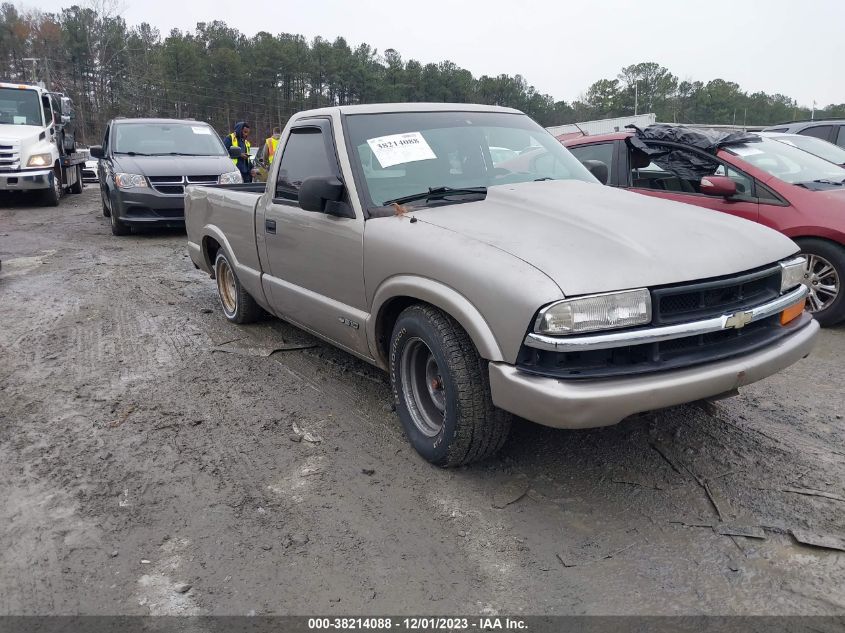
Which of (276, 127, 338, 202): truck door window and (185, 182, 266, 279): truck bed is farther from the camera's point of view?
(185, 182, 266, 279): truck bed

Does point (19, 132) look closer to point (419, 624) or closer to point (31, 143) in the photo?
point (31, 143)

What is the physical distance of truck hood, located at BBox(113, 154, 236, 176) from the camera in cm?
1023

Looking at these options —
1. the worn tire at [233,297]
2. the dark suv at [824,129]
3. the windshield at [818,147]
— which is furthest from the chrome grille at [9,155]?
the dark suv at [824,129]

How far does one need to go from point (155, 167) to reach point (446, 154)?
25.5 ft

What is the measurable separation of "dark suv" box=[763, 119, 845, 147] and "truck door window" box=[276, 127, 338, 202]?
920 cm

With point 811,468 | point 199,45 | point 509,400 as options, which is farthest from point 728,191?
point 199,45

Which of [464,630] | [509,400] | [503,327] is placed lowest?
[464,630]

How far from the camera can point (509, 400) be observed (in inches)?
109

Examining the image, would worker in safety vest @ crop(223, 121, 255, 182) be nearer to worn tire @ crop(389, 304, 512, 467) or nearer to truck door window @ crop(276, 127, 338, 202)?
truck door window @ crop(276, 127, 338, 202)

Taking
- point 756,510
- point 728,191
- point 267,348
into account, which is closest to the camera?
point 756,510

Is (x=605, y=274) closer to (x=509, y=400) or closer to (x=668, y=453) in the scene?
(x=509, y=400)

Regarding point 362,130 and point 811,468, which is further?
point 362,130

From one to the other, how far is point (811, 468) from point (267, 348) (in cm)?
383

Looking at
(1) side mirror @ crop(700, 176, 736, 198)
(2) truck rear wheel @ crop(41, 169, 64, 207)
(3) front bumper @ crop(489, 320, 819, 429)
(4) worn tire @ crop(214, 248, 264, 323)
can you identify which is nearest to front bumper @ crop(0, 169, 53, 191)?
(2) truck rear wheel @ crop(41, 169, 64, 207)
